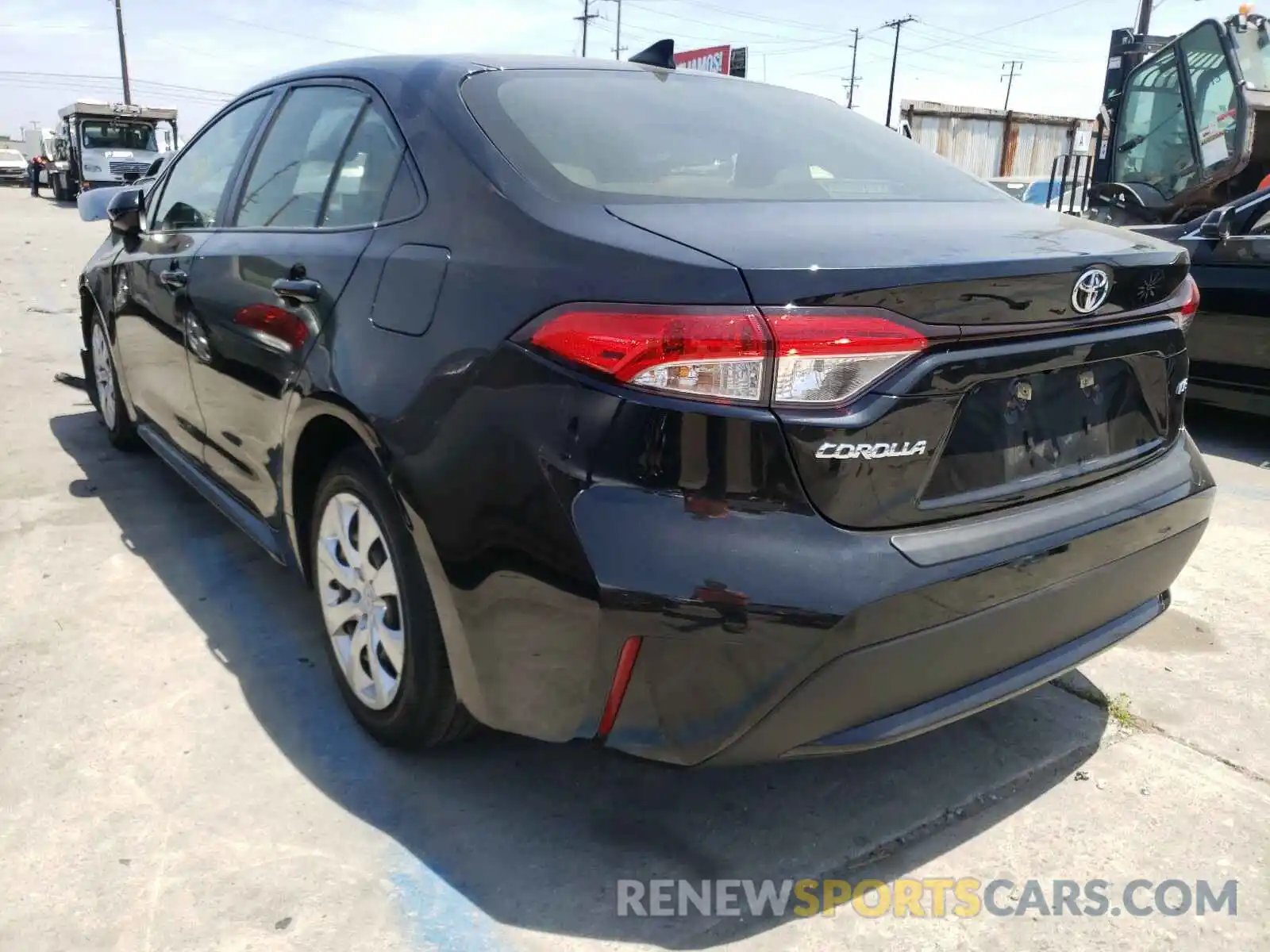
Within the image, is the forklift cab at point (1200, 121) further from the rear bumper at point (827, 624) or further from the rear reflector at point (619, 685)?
the rear reflector at point (619, 685)

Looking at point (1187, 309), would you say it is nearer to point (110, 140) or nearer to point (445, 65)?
point (445, 65)

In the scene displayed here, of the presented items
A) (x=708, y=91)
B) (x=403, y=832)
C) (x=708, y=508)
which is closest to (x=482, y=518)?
(x=708, y=508)

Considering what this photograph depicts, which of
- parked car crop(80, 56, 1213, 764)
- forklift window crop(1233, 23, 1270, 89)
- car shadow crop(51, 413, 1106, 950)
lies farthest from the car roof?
forklift window crop(1233, 23, 1270, 89)

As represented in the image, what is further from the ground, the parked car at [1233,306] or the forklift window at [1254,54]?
the forklift window at [1254,54]

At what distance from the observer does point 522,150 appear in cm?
215

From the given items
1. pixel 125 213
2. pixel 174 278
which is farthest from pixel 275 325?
pixel 125 213

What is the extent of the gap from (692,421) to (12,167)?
58043 millimetres

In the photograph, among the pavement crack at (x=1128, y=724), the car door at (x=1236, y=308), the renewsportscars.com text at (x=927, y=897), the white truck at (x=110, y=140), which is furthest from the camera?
the white truck at (x=110, y=140)

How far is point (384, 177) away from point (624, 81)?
0.71 meters

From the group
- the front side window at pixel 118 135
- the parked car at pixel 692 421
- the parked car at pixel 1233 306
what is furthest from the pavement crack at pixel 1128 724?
the front side window at pixel 118 135

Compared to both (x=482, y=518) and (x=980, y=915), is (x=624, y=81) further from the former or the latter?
(x=980, y=915)

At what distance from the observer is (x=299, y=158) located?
2.87 meters

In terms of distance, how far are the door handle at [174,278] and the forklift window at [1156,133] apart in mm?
6740

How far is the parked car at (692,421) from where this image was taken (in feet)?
5.59
